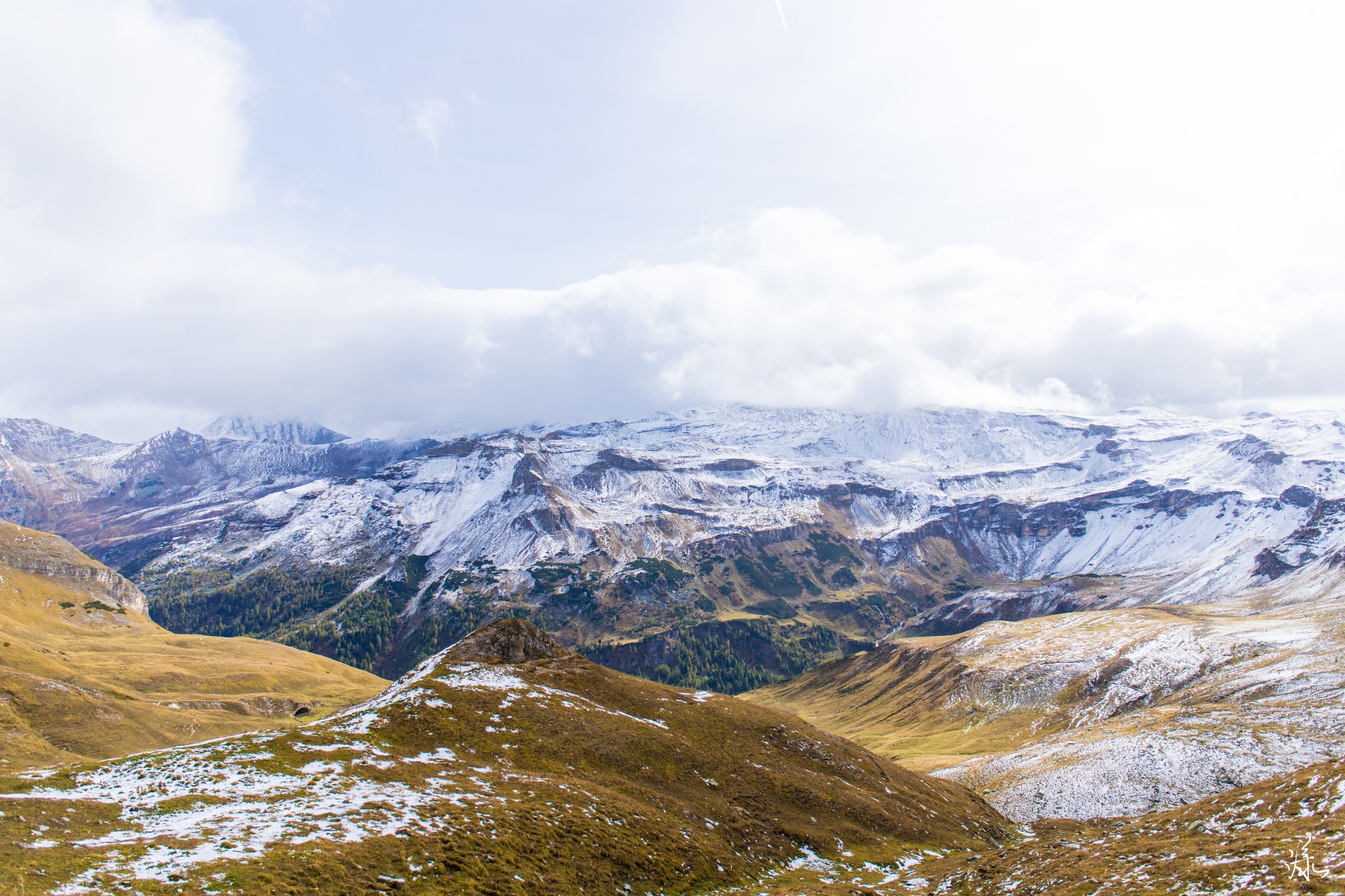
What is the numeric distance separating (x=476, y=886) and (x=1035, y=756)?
11942 cm

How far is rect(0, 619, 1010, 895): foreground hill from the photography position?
3406cm

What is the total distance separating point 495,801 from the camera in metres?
48.2

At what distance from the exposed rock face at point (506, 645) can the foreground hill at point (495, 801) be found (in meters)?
0.30

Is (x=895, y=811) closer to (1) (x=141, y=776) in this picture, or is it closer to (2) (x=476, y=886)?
(2) (x=476, y=886)

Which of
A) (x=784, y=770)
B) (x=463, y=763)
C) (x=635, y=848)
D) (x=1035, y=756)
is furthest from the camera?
(x=1035, y=756)

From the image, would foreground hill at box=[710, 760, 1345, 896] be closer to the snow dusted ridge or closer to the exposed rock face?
the exposed rock face

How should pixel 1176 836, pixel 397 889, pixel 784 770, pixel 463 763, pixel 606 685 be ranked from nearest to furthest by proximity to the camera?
pixel 397 889 < pixel 1176 836 < pixel 463 763 < pixel 784 770 < pixel 606 685

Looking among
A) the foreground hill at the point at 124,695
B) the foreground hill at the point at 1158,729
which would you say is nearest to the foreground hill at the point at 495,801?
the foreground hill at the point at 1158,729

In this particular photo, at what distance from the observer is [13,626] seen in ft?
579

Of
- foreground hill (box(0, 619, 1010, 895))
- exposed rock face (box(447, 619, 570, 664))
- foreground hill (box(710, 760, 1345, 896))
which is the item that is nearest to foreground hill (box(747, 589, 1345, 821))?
foreground hill (box(0, 619, 1010, 895))

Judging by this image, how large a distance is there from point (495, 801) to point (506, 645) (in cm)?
3974

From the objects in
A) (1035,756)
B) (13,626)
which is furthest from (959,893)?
(13,626)

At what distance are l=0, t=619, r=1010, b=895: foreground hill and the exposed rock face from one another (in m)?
0.30

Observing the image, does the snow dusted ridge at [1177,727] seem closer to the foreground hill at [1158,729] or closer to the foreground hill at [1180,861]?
the foreground hill at [1158,729]
